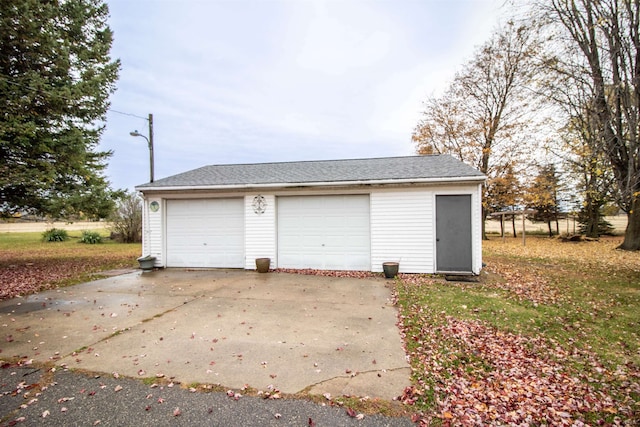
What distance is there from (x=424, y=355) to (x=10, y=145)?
1247 cm

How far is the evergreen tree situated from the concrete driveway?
476cm

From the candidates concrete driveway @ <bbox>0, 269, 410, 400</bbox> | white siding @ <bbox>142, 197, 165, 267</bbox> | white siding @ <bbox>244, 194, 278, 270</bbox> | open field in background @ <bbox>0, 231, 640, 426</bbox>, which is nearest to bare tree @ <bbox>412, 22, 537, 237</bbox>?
open field in background @ <bbox>0, 231, 640, 426</bbox>

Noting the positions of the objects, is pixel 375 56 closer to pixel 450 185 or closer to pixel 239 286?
pixel 450 185

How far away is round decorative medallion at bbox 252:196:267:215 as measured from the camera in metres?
9.33

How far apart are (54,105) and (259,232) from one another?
24.3 feet

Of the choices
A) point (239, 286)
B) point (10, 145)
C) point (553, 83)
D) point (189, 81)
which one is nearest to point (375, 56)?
point (553, 83)

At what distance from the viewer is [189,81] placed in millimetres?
13844

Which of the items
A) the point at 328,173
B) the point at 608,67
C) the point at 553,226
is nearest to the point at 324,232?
the point at 328,173

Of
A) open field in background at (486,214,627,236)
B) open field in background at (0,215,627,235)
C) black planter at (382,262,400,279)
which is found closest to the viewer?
black planter at (382,262,400,279)

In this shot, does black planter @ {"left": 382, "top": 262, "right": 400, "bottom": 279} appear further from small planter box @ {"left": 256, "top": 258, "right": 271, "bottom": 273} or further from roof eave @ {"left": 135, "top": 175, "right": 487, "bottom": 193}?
small planter box @ {"left": 256, "top": 258, "right": 271, "bottom": 273}

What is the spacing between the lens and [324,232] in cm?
916

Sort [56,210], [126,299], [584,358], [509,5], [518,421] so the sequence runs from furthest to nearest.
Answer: [56,210]
[509,5]
[126,299]
[584,358]
[518,421]

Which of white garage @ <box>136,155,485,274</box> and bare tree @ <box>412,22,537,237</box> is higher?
bare tree @ <box>412,22,537,237</box>

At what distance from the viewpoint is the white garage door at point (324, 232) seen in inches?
352
